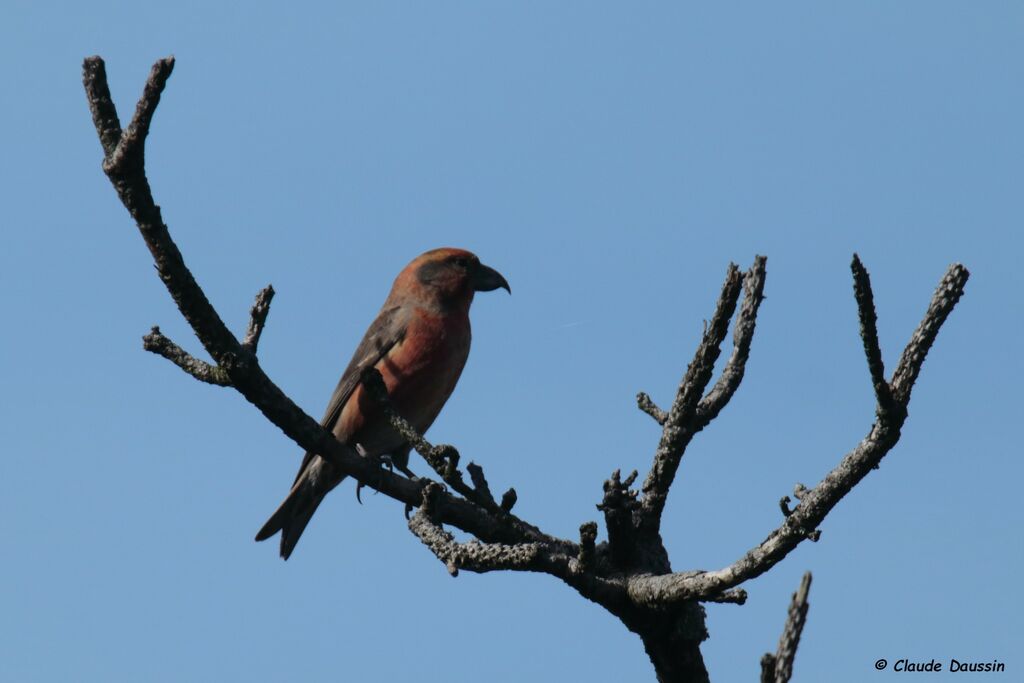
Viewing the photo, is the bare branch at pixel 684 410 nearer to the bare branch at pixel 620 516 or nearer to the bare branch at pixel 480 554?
the bare branch at pixel 620 516

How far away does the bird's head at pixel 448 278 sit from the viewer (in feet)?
24.2

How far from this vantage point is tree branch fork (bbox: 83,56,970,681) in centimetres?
317

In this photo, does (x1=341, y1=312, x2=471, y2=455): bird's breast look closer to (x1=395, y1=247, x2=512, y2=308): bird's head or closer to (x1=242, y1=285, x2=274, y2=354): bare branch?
(x1=395, y1=247, x2=512, y2=308): bird's head

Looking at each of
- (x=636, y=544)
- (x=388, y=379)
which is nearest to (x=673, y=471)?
(x=636, y=544)

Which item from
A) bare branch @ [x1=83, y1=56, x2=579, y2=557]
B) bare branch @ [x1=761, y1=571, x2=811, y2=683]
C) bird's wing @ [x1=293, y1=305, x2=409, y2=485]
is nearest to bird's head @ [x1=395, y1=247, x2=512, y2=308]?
bird's wing @ [x1=293, y1=305, x2=409, y2=485]

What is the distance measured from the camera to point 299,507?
6.89 m

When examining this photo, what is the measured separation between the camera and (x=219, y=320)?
11.7 feet

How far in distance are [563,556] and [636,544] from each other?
381 mm

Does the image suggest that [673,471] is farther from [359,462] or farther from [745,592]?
[359,462]

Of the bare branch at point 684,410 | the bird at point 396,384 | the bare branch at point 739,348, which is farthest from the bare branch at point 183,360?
the bird at point 396,384

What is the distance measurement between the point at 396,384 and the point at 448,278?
1.00m

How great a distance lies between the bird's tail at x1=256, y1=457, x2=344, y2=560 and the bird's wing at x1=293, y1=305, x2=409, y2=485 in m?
0.07

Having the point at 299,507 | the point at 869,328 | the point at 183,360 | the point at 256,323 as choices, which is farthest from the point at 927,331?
the point at 299,507

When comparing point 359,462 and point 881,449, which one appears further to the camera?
point 359,462
